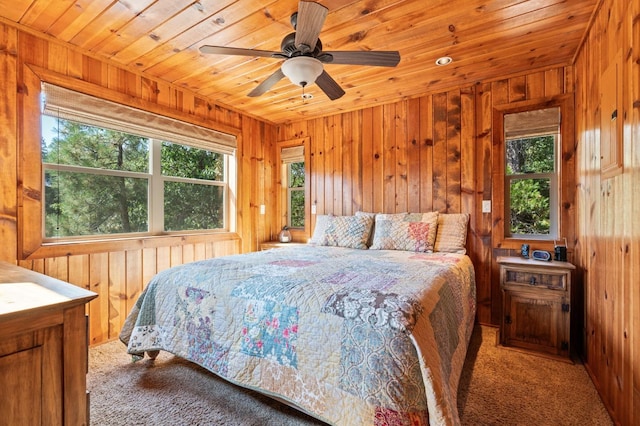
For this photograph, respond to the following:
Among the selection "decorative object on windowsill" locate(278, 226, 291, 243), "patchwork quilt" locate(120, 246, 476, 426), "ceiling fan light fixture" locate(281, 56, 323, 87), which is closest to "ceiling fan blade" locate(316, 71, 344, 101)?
"ceiling fan light fixture" locate(281, 56, 323, 87)

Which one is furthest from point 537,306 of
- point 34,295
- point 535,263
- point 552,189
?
point 34,295

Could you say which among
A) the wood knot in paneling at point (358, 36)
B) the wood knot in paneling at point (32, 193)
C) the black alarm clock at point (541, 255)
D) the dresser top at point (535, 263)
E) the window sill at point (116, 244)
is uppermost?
the wood knot in paneling at point (358, 36)

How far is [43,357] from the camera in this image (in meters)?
Result: 0.85

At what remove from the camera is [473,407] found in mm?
1573

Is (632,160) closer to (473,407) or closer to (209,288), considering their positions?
(473,407)

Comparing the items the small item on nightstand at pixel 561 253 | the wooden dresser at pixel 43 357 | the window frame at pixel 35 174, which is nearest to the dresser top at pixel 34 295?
the wooden dresser at pixel 43 357

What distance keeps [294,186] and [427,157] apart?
6.35ft

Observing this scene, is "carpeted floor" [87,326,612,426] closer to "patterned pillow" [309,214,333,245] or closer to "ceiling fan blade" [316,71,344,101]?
"patterned pillow" [309,214,333,245]

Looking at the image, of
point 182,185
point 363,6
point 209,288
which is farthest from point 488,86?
point 182,185

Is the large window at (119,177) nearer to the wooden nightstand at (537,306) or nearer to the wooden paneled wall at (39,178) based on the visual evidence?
the wooden paneled wall at (39,178)

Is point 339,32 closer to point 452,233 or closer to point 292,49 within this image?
point 292,49

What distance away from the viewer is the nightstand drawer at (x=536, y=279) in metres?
2.12

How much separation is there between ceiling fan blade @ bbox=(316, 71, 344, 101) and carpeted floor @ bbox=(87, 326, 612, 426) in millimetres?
2057

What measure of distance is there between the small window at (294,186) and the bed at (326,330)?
2122 millimetres
